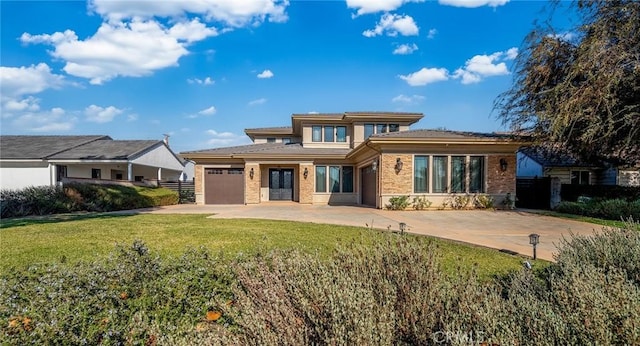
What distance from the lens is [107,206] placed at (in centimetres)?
1544

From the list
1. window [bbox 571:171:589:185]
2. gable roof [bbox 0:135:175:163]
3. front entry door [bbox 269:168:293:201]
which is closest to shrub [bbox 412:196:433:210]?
front entry door [bbox 269:168:293:201]

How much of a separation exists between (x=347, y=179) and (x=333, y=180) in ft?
2.79

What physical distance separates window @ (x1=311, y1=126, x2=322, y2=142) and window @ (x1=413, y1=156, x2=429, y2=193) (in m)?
8.13

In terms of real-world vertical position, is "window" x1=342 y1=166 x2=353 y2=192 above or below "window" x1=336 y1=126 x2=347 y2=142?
below

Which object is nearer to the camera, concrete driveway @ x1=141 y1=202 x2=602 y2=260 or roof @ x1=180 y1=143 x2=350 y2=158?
concrete driveway @ x1=141 y1=202 x2=602 y2=260

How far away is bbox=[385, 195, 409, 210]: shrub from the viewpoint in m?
14.5

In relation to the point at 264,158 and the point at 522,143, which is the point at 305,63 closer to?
the point at 264,158

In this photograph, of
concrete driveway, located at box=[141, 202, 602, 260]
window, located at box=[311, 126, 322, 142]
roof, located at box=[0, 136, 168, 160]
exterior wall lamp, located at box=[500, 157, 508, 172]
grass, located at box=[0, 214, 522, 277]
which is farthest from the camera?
roof, located at box=[0, 136, 168, 160]

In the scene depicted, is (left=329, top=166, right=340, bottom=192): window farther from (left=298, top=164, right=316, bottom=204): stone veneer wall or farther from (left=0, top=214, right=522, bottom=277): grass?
(left=0, top=214, right=522, bottom=277): grass

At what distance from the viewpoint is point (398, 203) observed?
14.6 m

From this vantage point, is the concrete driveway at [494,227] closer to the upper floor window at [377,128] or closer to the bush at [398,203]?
the bush at [398,203]

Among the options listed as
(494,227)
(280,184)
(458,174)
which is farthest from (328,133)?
(494,227)

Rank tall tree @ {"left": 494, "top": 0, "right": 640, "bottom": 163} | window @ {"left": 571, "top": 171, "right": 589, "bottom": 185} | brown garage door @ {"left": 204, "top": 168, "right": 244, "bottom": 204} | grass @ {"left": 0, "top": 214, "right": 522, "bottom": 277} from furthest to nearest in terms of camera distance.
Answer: window @ {"left": 571, "top": 171, "right": 589, "bottom": 185}
brown garage door @ {"left": 204, "top": 168, "right": 244, "bottom": 204}
tall tree @ {"left": 494, "top": 0, "right": 640, "bottom": 163}
grass @ {"left": 0, "top": 214, "right": 522, "bottom": 277}

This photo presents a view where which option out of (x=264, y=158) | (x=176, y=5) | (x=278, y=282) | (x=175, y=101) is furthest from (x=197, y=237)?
(x=175, y=101)
